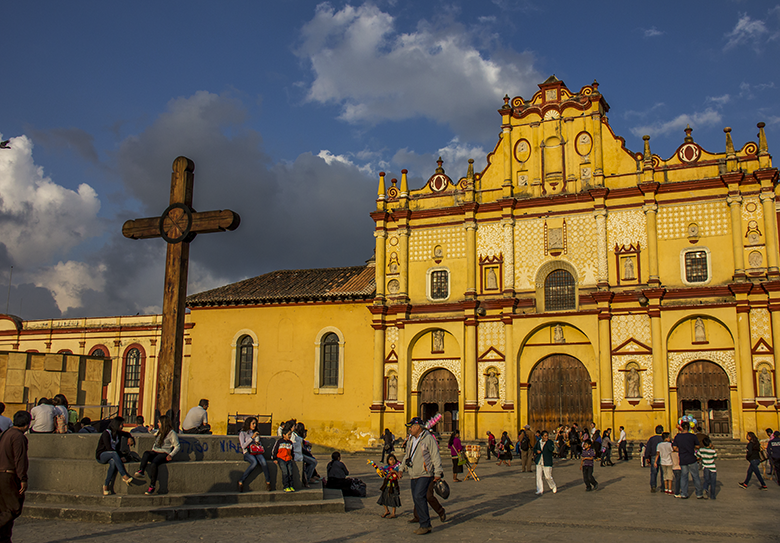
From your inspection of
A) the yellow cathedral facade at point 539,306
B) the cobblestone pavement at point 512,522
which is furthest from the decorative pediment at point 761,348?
the cobblestone pavement at point 512,522

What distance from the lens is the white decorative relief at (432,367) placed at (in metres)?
→ 31.6

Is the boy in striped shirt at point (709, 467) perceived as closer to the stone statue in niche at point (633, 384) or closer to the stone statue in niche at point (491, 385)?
the stone statue in niche at point (633, 384)

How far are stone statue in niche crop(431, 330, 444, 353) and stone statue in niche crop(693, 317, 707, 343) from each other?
35.0 ft

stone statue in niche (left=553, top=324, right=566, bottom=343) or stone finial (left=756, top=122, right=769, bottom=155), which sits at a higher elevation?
stone finial (left=756, top=122, right=769, bottom=155)

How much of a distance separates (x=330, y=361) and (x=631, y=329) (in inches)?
551

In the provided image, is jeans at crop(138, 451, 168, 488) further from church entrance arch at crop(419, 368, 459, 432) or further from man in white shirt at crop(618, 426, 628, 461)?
church entrance arch at crop(419, 368, 459, 432)

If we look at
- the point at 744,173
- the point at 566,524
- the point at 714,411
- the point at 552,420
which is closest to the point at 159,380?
the point at 566,524

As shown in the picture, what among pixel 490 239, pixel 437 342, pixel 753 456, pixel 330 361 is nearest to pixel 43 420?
pixel 753 456

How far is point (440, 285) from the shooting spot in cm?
3262

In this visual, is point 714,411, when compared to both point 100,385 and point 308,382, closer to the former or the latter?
point 308,382

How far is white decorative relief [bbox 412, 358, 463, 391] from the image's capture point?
31562 millimetres

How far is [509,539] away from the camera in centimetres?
1062

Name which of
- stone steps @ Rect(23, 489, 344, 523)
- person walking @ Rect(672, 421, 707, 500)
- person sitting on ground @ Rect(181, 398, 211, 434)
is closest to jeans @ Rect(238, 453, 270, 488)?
stone steps @ Rect(23, 489, 344, 523)

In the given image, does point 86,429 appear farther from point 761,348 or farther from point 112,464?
point 761,348
